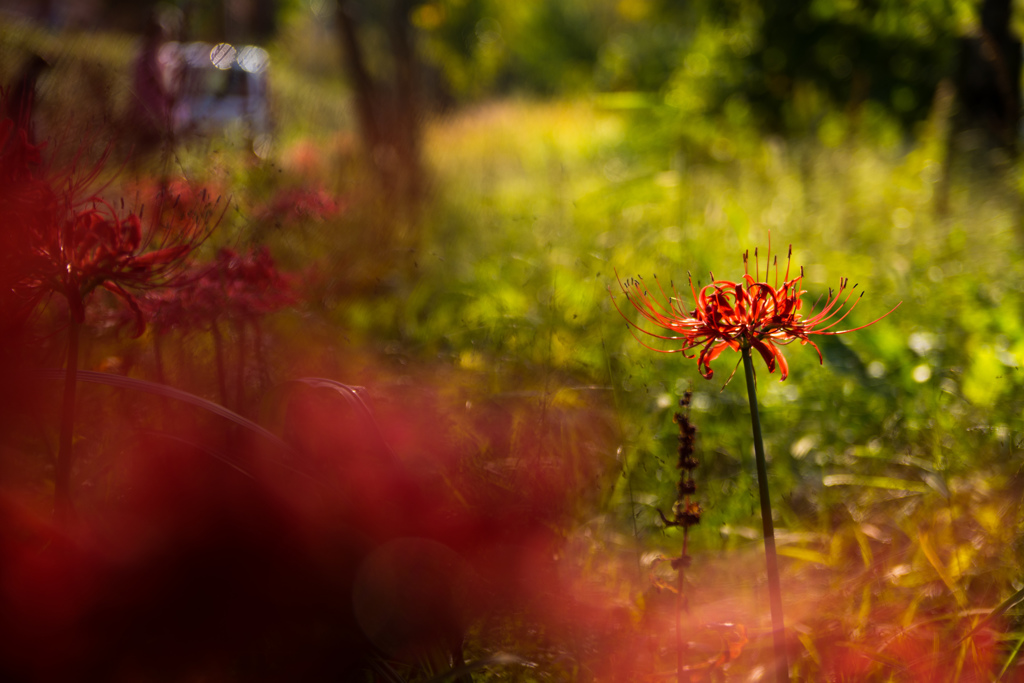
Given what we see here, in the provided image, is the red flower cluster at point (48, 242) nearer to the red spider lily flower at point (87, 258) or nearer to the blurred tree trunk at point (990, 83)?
the red spider lily flower at point (87, 258)

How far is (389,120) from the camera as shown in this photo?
495 cm

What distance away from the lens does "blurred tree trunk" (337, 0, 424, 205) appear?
14.9ft

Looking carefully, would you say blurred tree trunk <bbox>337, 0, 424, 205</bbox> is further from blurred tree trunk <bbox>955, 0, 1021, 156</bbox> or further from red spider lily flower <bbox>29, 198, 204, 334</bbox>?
red spider lily flower <bbox>29, 198, 204, 334</bbox>

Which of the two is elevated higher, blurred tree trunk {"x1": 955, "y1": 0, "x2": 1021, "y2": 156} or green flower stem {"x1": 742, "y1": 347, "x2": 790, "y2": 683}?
blurred tree trunk {"x1": 955, "y1": 0, "x2": 1021, "y2": 156}

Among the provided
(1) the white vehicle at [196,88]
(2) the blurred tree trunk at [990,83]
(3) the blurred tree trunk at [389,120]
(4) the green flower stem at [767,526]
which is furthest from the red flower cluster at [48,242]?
(2) the blurred tree trunk at [990,83]

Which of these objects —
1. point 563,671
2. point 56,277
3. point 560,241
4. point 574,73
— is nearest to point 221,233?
point 560,241

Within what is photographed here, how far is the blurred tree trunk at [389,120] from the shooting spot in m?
4.53

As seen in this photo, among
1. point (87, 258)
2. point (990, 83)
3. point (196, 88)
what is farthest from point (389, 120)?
point (87, 258)

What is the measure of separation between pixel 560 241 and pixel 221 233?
1355 mm

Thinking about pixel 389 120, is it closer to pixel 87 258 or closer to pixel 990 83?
pixel 990 83

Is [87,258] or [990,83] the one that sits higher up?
[990,83]

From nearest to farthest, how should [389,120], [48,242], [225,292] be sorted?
[48,242] < [225,292] < [389,120]

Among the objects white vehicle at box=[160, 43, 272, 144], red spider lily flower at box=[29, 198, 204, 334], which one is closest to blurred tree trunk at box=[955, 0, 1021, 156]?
white vehicle at box=[160, 43, 272, 144]

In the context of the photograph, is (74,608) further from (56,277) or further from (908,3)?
(908,3)
